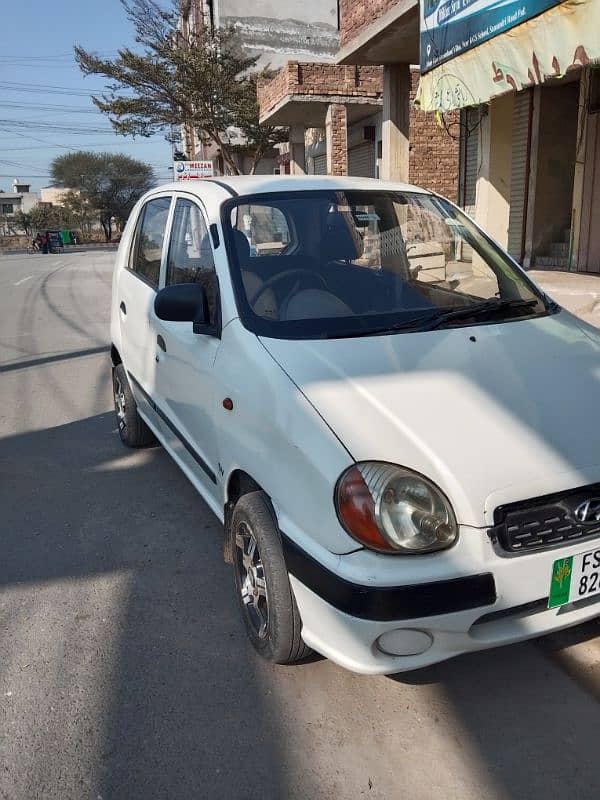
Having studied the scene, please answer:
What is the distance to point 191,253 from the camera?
11.8 ft

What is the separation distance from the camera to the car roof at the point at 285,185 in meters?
3.48

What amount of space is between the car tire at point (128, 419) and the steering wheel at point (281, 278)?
6.56ft

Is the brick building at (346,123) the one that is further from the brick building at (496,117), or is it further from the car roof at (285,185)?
the car roof at (285,185)

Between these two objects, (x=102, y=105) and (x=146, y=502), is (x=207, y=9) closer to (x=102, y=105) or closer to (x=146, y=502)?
(x=102, y=105)

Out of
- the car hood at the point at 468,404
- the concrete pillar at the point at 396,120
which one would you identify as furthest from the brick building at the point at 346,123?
the car hood at the point at 468,404

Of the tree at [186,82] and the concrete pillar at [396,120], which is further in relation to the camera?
the tree at [186,82]

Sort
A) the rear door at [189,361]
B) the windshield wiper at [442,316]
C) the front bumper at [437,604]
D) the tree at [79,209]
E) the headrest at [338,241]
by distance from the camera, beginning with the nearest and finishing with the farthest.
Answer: the front bumper at [437,604] → the windshield wiper at [442,316] → the rear door at [189,361] → the headrest at [338,241] → the tree at [79,209]

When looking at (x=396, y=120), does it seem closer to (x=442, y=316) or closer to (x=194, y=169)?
(x=442, y=316)

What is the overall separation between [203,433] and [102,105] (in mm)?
31100

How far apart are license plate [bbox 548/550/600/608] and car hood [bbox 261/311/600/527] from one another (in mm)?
245

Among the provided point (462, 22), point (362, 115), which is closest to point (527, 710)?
point (462, 22)

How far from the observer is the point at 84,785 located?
213 centimetres

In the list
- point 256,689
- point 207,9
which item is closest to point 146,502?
point 256,689

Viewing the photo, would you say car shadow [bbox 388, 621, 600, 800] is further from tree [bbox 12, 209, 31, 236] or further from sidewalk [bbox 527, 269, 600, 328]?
tree [bbox 12, 209, 31, 236]
